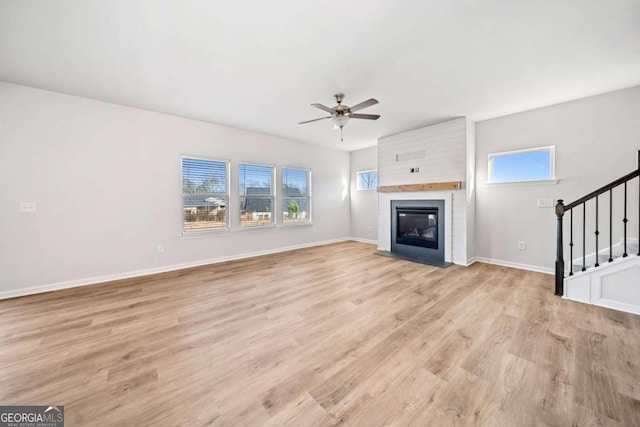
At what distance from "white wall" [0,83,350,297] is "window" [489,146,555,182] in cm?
534

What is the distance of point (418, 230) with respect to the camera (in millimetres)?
5285

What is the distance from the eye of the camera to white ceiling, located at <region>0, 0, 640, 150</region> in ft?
6.55

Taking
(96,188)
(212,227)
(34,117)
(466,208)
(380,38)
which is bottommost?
(212,227)

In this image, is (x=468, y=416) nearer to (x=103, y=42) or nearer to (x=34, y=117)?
(x=103, y=42)

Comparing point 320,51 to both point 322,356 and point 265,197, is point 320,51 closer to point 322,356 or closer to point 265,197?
point 322,356

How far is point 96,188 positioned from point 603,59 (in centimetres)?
700

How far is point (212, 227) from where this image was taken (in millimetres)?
4879

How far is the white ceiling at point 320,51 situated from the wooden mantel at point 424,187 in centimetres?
141

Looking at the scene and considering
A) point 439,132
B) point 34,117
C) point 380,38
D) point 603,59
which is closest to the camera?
point 380,38

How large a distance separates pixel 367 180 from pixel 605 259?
4.93 metres

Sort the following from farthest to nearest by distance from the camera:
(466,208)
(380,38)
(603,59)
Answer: (466,208)
(603,59)
(380,38)

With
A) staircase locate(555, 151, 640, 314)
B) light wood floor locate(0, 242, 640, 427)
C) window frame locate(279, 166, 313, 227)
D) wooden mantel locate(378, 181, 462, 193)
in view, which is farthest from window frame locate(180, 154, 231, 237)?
staircase locate(555, 151, 640, 314)

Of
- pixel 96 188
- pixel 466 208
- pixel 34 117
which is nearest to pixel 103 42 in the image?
pixel 34 117

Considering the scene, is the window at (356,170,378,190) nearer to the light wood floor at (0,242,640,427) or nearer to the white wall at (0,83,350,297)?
the white wall at (0,83,350,297)
